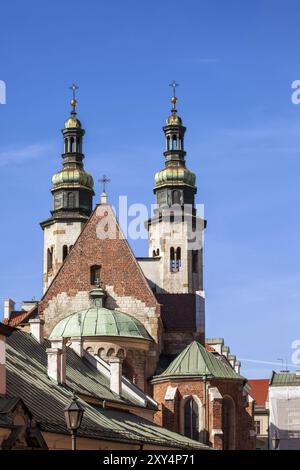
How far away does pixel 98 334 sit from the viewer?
7031cm

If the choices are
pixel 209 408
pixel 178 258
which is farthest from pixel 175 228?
pixel 209 408

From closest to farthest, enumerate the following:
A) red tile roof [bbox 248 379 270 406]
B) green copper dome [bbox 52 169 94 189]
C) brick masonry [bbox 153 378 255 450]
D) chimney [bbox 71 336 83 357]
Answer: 1. chimney [bbox 71 336 83 357]
2. brick masonry [bbox 153 378 255 450]
3. green copper dome [bbox 52 169 94 189]
4. red tile roof [bbox 248 379 270 406]

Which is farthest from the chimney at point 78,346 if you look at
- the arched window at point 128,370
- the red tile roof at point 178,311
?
the red tile roof at point 178,311

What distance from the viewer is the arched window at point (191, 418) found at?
6875 centimetres

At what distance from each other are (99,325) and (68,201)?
37190mm

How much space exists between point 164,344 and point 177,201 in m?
29.8

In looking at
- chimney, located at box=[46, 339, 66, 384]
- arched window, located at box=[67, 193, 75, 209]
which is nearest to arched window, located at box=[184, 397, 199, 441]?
chimney, located at box=[46, 339, 66, 384]

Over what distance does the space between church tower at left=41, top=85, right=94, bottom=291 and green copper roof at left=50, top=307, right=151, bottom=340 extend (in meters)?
32.2

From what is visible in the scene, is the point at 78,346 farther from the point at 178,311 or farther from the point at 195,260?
the point at 195,260

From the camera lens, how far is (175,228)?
344ft

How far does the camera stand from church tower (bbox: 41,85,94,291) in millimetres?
105375

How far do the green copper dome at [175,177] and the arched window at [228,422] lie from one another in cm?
3803

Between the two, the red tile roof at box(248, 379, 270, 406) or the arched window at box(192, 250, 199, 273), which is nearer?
the arched window at box(192, 250, 199, 273)

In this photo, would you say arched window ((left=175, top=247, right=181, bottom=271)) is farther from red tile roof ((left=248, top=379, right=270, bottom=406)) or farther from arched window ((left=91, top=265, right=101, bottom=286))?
arched window ((left=91, top=265, right=101, bottom=286))
